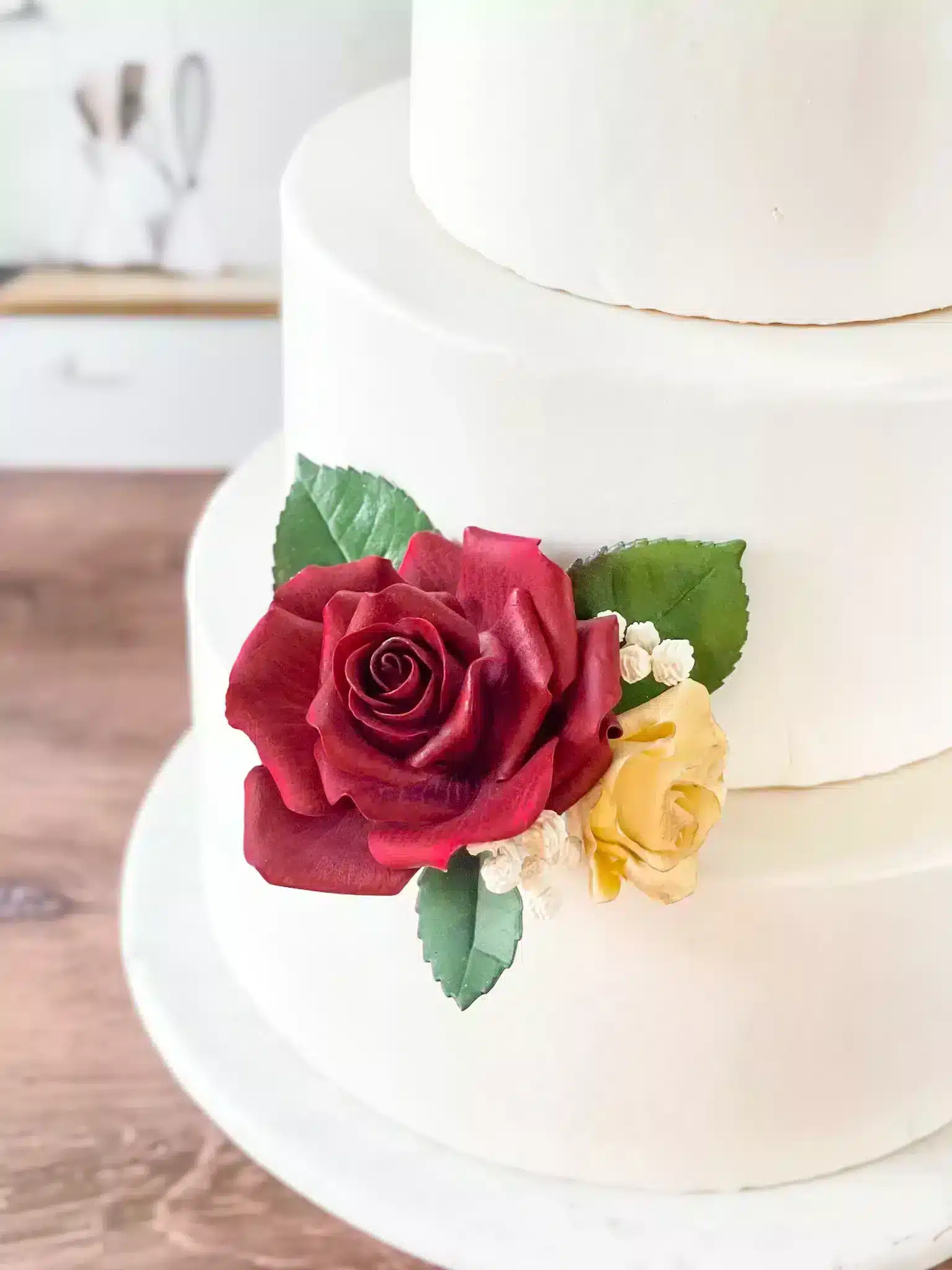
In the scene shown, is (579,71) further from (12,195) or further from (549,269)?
(12,195)

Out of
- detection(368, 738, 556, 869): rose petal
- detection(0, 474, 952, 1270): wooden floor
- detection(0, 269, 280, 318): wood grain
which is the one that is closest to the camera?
detection(368, 738, 556, 869): rose petal

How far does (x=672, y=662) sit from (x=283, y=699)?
170 mm

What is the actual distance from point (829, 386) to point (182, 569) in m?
0.85

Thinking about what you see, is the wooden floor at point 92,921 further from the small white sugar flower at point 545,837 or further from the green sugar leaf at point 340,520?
the green sugar leaf at point 340,520

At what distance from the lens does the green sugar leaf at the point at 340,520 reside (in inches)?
26.5

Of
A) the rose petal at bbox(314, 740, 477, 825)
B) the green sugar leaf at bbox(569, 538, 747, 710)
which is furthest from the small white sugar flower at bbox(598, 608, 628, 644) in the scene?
the rose petal at bbox(314, 740, 477, 825)

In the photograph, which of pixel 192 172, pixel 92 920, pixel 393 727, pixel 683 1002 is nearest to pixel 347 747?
pixel 393 727

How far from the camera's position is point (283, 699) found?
60 centimetres

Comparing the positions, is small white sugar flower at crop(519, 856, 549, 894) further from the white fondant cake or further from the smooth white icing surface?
the smooth white icing surface

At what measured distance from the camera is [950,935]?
718mm

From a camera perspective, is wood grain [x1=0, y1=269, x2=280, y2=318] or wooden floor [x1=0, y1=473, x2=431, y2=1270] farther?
wood grain [x1=0, y1=269, x2=280, y2=318]

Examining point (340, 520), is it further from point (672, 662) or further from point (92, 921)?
point (92, 921)

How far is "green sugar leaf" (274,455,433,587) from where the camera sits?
673mm

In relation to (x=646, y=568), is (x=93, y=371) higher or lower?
lower
